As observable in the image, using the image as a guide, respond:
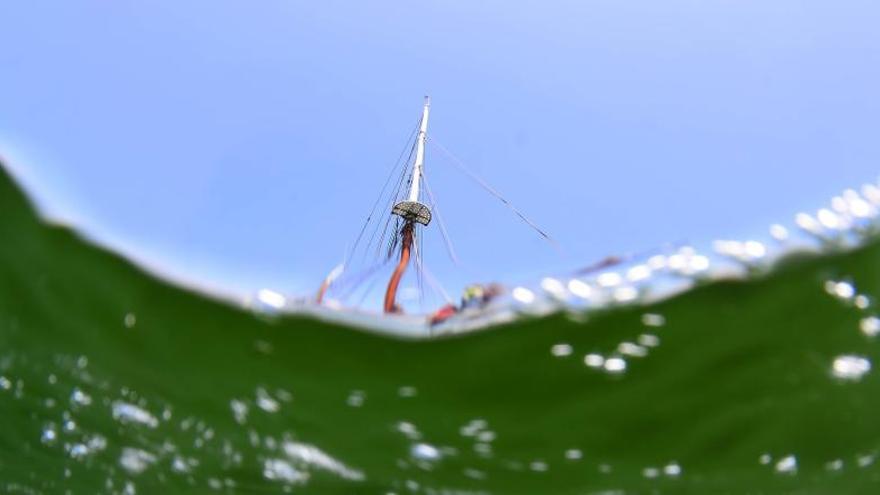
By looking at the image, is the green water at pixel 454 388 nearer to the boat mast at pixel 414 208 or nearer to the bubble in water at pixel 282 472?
the bubble in water at pixel 282 472

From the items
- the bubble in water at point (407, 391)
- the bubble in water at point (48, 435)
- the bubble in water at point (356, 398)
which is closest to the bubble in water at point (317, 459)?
the bubble in water at point (356, 398)

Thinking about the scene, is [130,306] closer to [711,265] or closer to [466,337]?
[466,337]

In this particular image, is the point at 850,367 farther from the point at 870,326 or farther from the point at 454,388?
the point at 454,388

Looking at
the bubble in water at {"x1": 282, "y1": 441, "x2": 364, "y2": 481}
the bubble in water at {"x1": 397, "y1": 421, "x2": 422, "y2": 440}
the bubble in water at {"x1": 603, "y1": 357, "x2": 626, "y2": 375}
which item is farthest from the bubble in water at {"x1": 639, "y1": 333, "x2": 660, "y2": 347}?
the bubble in water at {"x1": 282, "y1": 441, "x2": 364, "y2": 481}

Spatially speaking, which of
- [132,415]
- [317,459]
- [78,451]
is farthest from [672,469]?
[78,451]

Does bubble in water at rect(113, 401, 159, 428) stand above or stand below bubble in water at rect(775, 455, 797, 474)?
below

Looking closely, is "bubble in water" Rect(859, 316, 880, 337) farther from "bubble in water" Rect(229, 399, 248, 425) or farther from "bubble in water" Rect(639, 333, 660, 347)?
"bubble in water" Rect(229, 399, 248, 425)

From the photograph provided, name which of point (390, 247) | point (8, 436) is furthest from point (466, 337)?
point (8, 436)
